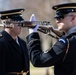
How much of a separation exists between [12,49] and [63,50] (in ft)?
4.43

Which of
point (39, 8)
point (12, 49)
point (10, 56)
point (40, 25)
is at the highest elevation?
point (39, 8)

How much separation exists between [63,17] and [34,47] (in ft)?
1.90

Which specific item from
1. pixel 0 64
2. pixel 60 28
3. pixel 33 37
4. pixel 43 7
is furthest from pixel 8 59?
pixel 43 7

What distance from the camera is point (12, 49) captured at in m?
6.60

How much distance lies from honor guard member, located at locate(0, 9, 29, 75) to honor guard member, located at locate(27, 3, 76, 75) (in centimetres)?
79

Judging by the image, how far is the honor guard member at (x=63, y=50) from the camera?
5.50 metres

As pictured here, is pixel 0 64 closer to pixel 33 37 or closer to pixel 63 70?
pixel 33 37

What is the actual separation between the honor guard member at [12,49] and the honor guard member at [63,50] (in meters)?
0.79

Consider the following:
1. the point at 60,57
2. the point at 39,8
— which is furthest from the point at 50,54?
the point at 39,8

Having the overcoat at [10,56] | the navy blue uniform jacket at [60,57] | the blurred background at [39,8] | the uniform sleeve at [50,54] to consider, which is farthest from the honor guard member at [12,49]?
the blurred background at [39,8]

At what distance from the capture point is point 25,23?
19.3 ft

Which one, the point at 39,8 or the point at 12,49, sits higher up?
the point at 39,8

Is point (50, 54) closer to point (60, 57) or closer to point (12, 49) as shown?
point (60, 57)

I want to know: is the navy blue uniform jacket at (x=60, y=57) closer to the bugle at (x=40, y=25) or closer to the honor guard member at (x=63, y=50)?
the honor guard member at (x=63, y=50)
